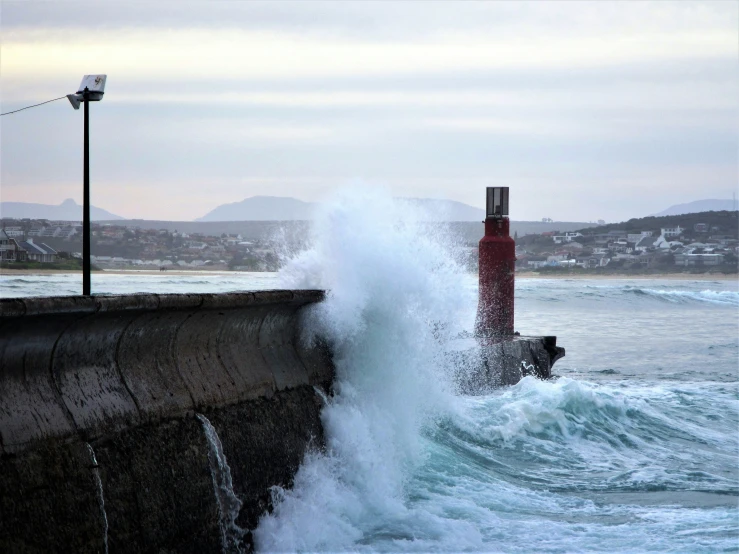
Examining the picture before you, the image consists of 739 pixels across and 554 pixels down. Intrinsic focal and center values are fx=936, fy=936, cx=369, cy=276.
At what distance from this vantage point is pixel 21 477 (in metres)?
3.72

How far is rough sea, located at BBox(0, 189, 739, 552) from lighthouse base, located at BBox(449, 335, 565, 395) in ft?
0.82

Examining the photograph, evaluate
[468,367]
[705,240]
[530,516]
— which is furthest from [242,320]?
[705,240]

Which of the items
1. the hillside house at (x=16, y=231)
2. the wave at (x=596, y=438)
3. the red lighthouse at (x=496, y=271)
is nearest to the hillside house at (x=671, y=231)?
the hillside house at (x=16, y=231)

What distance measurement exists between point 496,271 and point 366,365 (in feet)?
21.5

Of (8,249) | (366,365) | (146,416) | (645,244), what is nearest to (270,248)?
(8,249)

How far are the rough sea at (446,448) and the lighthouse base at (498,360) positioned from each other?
250 mm

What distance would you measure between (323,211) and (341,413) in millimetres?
1739

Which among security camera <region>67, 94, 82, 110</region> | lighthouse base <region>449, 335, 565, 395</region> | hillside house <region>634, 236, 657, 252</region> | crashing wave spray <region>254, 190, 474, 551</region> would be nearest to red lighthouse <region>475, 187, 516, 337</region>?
A: lighthouse base <region>449, 335, 565, 395</region>

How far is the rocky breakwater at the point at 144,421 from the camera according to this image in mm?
3844

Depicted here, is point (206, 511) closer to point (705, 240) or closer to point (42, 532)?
point (42, 532)

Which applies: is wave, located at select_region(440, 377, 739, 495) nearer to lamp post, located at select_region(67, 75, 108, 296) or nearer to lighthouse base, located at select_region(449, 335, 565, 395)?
lighthouse base, located at select_region(449, 335, 565, 395)

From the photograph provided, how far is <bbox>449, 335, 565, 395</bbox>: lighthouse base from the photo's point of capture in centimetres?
1029

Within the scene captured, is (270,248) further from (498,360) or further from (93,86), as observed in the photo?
(498,360)

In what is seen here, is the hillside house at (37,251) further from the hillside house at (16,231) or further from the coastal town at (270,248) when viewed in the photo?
the hillside house at (16,231)
